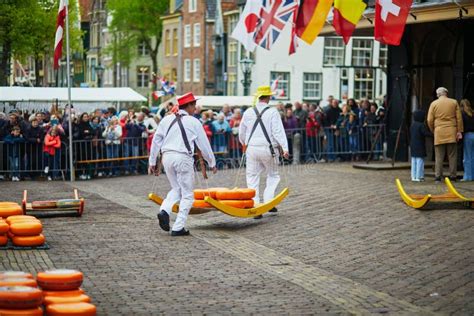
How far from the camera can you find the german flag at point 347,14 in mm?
20469

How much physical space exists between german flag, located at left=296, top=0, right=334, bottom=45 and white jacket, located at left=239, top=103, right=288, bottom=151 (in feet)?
17.0

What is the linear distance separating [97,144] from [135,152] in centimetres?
130

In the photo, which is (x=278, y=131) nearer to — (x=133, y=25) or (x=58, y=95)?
(x=58, y=95)

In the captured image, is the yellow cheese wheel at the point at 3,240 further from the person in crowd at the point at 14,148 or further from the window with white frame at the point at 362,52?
the window with white frame at the point at 362,52

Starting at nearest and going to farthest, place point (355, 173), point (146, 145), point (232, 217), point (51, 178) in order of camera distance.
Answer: point (232, 217)
point (355, 173)
point (51, 178)
point (146, 145)

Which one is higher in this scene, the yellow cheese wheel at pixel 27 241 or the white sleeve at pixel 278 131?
the white sleeve at pixel 278 131

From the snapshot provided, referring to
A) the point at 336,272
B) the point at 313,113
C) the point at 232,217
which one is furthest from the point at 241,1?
the point at 336,272

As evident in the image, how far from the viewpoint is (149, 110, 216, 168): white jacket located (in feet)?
47.6

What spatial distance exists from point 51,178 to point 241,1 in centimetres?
3888

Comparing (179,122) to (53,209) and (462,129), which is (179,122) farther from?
(462,129)

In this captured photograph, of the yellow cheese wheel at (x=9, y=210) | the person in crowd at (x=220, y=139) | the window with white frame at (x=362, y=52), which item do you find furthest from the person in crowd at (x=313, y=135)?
the window with white frame at (x=362, y=52)

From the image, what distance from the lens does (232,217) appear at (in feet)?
55.8

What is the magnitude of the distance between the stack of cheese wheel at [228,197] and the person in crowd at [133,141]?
12.7 meters

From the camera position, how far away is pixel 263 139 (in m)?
16.2
